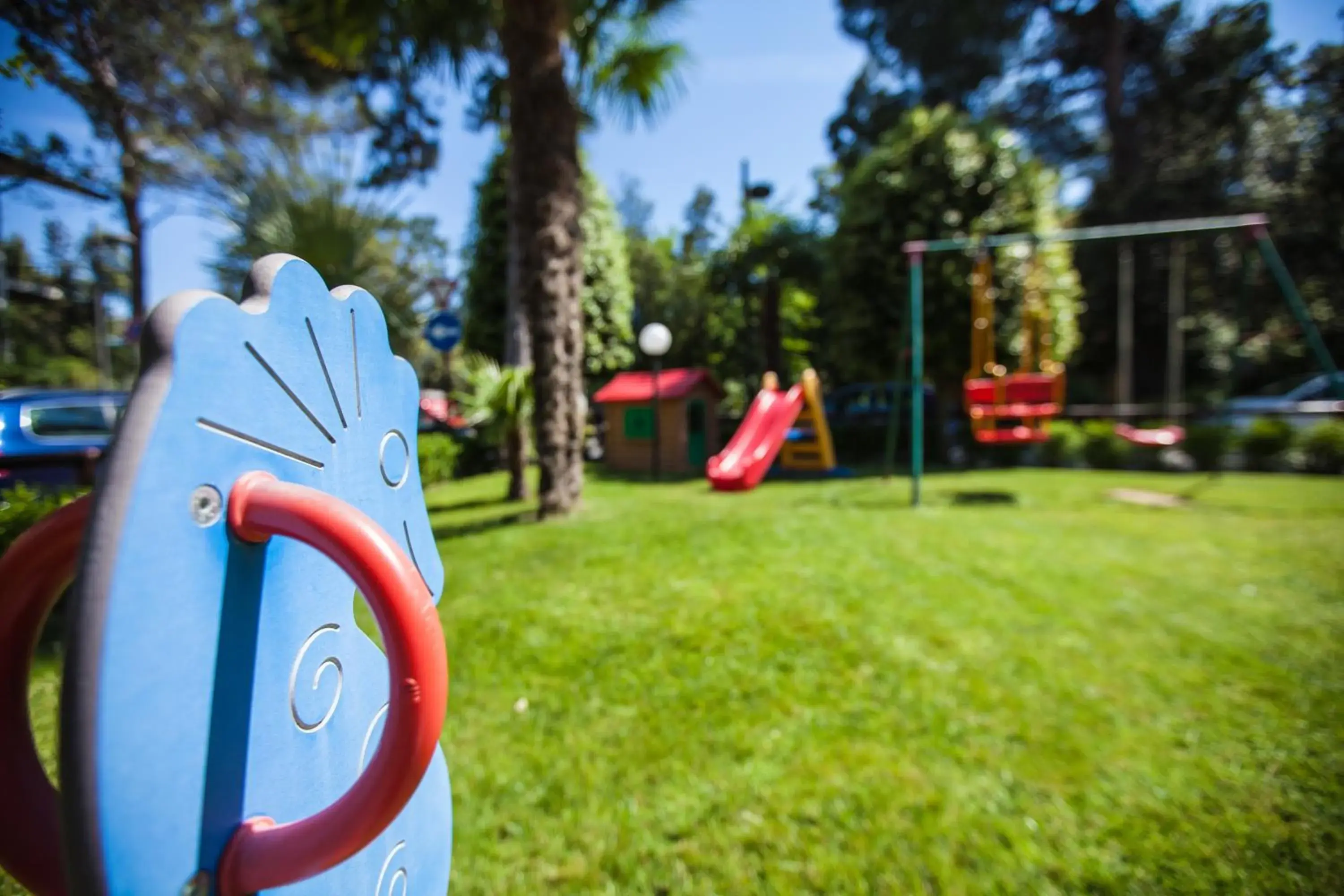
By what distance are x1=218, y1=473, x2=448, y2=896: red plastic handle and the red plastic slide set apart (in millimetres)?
7658

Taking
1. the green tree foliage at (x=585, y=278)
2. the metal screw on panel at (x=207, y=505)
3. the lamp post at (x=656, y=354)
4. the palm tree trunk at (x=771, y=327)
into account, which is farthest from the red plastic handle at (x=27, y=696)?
the palm tree trunk at (x=771, y=327)

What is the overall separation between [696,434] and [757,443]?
11.0ft

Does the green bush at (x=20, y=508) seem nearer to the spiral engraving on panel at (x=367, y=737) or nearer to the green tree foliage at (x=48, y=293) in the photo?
the green tree foliage at (x=48, y=293)

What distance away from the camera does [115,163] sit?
1.30 metres

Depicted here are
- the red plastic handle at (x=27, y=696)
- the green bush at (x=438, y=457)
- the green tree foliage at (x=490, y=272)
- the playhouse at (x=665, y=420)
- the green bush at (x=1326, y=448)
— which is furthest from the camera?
the green tree foliage at (x=490, y=272)

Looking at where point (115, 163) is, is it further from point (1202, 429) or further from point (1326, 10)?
point (1202, 429)

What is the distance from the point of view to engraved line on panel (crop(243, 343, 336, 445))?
0.70m

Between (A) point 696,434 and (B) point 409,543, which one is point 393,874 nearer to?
(B) point 409,543

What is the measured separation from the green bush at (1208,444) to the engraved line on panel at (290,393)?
14.5 meters

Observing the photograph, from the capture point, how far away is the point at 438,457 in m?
9.06

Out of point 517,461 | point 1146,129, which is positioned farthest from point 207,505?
point 1146,129

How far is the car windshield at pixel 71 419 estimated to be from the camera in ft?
5.67

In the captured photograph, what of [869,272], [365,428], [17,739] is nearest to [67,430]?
[365,428]

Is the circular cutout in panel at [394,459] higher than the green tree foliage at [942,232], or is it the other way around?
the green tree foliage at [942,232]
